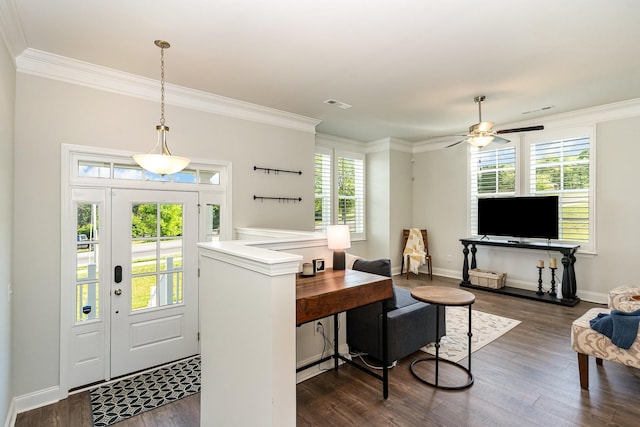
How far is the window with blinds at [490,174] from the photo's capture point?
19.1 ft

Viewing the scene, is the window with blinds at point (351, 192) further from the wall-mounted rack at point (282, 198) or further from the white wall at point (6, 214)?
the white wall at point (6, 214)

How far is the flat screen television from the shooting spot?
5185 mm

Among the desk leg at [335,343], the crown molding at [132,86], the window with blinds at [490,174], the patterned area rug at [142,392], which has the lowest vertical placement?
the patterned area rug at [142,392]

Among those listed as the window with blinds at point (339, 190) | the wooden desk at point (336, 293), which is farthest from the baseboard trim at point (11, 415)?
the window with blinds at point (339, 190)

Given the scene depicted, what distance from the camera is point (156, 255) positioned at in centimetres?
341

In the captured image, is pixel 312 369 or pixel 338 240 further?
pixel 312 369

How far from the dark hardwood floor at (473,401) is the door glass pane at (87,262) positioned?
760mm

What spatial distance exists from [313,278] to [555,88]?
155 inches

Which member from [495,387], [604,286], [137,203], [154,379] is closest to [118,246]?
[137,203]

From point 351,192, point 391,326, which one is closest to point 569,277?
point 391,326

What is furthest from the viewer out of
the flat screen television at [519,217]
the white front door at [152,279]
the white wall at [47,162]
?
the flat screen television at [519,217]

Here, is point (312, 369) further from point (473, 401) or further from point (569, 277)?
point (569, 277)

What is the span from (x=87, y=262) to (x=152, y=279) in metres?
0.61

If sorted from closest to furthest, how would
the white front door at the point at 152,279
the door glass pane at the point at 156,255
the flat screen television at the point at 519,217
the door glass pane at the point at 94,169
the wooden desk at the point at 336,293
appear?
the wooden desk at the point at 336,293 → the door glass pane at the point at 94,169 → the white front door at the point at 152,279 → the door glass pane at the point at 156,255 → the flat screen television at the point at 519,217
